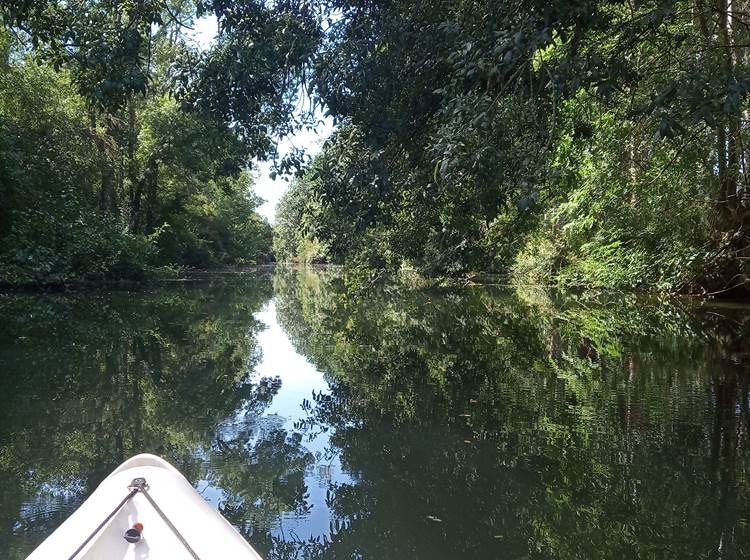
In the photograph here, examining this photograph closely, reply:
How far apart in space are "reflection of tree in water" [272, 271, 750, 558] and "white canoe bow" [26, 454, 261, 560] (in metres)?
0.81

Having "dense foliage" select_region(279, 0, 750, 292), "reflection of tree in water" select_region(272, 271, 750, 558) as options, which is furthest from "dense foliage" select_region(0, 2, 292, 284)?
"reflection of tree in water" select_region(272, 271, 750, 558)

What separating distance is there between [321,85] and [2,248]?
14110mm

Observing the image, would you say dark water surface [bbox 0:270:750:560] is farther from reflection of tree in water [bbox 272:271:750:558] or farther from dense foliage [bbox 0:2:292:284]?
dense foliage [bbox 0:2:292:284]

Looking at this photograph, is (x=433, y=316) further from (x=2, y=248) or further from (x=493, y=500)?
(x=2, y=248)

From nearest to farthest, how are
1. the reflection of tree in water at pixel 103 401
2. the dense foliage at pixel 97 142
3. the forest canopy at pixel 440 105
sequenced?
the reflection of tree in water at pixel 103 401, the forest canopy at pixel 440 105, the dense foliage at pixel 97 142

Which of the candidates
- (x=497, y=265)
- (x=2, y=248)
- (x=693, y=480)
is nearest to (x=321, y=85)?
(x=693, y=480)

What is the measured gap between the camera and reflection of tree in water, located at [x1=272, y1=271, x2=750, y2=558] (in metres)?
3.34

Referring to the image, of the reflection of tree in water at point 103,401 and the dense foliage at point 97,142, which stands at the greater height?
the dense foliage at point 97,142

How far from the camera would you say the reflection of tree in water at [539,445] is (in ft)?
11.0

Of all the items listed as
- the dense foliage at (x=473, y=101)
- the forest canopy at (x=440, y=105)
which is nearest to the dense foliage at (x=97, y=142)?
the forest canopy at (x=440, y=105)

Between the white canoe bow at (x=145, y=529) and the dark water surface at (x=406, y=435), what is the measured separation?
0.77 metres

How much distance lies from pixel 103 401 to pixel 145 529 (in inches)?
166

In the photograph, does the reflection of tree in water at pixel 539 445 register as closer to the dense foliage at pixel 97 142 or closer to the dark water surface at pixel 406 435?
the dark water surface at pixel 406 435

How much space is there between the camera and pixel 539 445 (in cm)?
484
